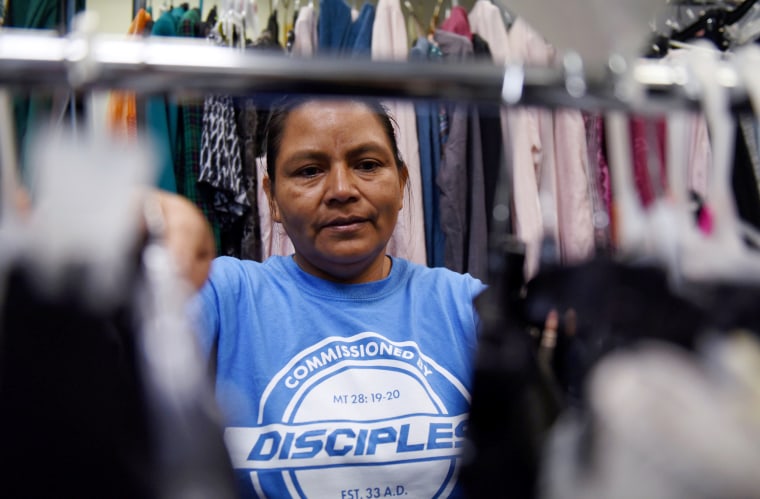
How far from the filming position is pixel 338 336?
2.64ft

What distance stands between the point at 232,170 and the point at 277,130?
17.0 inches

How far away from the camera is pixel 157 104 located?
122 centimetres

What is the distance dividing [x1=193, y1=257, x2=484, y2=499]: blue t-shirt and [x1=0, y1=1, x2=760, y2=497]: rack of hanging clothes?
0.41 meters

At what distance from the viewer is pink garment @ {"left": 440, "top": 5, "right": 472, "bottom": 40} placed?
1.48 metres

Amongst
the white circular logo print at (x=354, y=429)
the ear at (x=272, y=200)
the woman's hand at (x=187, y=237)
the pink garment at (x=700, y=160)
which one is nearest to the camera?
the woman's hand at (x=187, y=237)

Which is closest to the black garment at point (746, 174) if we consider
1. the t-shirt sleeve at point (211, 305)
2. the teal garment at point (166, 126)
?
the t-shirt sleeve at point (211, 305)

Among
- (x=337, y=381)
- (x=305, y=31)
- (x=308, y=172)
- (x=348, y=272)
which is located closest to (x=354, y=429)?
(x=337, y=381)

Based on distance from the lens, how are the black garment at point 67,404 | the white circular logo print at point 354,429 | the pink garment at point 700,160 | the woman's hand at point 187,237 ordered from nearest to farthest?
1. the black garment at point 67,404
2. the woman's hand at point 187,237
3. the white circular logo print at point 354,429
4. the pink garment at point 700,160

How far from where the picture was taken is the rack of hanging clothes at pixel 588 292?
29cm

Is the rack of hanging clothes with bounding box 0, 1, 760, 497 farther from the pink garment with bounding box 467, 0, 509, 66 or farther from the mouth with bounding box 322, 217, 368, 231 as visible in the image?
the pink garment with bounding box 467, 0, 509, 66

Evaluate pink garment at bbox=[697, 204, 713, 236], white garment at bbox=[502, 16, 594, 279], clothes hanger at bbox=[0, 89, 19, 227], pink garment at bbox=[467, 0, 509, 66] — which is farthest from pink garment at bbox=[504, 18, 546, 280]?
clothes hanger at bbox=[0, 89, 19, 227]

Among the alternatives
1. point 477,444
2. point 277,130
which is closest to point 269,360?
point 277,130

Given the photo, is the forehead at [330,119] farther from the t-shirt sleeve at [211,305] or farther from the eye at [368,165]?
the t-shirt sleeve at [211,305]

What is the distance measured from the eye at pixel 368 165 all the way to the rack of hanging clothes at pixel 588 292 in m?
0.49
